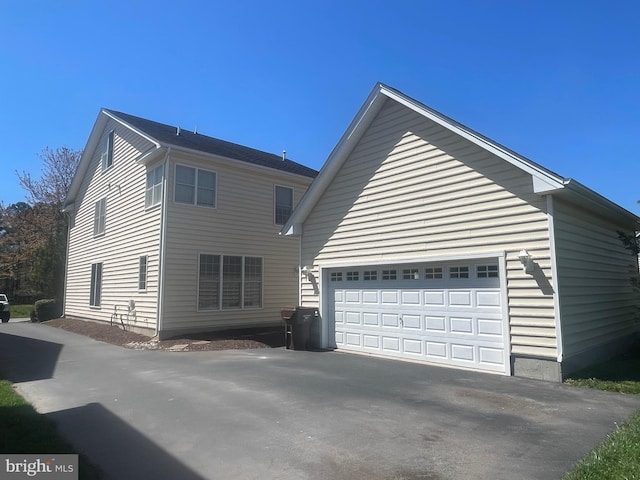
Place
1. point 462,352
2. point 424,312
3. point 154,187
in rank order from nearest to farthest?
point 462,352 → point 424,312 → point 154,187

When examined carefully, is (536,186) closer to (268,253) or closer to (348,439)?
(348,439)

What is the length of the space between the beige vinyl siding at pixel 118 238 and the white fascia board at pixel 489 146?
9358 millimetres

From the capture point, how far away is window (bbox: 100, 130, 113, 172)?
20.3m

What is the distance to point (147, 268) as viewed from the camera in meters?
15.8

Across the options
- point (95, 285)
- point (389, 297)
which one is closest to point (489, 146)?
point (389, 297)

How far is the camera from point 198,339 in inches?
585

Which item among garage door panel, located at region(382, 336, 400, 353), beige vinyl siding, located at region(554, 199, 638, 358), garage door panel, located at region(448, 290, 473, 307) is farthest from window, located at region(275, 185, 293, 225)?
beige vinyl siding, located at region(554, 199, 638, 358)

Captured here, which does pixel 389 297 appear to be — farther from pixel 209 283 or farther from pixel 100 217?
pixel 100 217

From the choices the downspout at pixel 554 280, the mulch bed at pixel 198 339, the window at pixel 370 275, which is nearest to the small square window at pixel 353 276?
the window at pixel 370 275

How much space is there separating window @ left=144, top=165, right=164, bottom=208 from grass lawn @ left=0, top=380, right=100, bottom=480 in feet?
32.3

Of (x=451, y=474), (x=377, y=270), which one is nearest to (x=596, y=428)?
(x=451, y=474)

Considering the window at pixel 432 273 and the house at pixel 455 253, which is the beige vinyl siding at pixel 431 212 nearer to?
the house at pixel 455 253

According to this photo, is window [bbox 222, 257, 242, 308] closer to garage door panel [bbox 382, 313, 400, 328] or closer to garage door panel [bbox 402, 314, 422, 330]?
garage door panel [bbox 382, 313, 400, 328]

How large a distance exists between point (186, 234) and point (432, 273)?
901 centimetres
